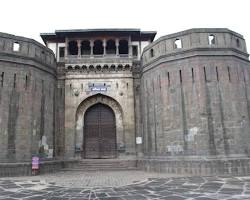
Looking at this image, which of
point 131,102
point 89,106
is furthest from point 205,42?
point 89,106

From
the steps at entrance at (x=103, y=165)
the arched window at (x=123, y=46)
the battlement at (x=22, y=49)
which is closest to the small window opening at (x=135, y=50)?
the arched window at (x=123, y=46)

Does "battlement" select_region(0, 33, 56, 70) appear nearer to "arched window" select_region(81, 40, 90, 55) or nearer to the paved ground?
"arched window" select_region(81, 40, 90, 55)

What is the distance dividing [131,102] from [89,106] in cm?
317

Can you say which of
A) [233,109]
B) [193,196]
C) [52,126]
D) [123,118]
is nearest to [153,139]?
[123,118]

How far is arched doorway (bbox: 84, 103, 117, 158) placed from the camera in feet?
60.1

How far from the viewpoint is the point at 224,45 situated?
14.9 metres

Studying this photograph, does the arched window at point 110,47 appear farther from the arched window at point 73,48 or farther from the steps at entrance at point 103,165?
the steps at entrance at point 103,165

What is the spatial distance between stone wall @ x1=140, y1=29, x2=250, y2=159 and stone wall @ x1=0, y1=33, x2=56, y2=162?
22.4ft

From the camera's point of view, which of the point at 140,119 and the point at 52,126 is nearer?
the point at 52,126

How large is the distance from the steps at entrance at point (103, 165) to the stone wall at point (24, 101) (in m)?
2.20

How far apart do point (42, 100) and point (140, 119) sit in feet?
22.5

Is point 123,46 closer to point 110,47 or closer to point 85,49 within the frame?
point 110,47

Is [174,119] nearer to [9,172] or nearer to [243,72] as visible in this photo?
[243,72]

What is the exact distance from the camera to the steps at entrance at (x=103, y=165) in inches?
643
